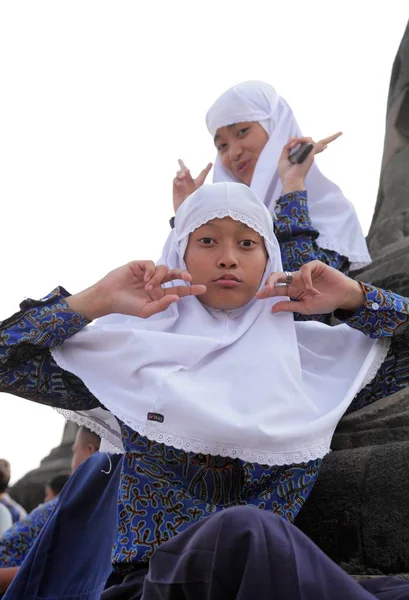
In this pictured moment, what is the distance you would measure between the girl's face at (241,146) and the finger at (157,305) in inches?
67.0

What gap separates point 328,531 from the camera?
2.84 m

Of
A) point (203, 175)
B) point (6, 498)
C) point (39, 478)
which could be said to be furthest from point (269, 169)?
point (39, 478)

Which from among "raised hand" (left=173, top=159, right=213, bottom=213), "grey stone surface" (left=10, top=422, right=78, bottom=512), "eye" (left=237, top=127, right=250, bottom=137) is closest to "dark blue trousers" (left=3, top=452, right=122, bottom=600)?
"raised hand" (left=173, top=159, right=213, bottom=213)

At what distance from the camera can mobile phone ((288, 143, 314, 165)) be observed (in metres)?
3.83

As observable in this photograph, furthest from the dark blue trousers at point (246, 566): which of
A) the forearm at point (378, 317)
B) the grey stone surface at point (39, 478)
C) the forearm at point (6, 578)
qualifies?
the grey stone surface at point (39, 478)

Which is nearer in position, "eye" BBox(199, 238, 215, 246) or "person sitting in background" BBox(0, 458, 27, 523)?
"eye" BBox(199, 238, 215, 246)

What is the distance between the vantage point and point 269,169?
402 centimetres

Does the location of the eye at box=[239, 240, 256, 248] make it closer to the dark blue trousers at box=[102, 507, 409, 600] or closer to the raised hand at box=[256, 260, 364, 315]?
the raised hand at box=[256, 260, 364, 315]

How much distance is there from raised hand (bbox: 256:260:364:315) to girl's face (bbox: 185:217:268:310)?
0.27 feet

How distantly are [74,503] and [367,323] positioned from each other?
125 centimetres

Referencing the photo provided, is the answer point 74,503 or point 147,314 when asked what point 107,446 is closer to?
point 74,503

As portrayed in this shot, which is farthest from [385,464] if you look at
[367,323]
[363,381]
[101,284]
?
[101,284]

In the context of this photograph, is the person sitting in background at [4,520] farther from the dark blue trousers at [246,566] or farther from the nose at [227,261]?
the dark blue trousers at [246,566]

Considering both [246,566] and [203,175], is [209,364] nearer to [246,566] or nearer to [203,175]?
[246,566]
